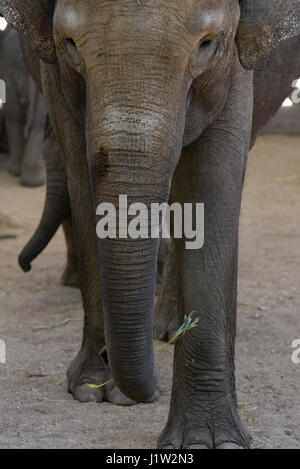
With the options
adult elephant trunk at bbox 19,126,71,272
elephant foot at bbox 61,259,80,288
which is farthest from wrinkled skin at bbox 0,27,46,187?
adult elephant trunk at bbox 19,126,71,272

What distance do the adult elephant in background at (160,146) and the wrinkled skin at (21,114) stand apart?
222 inches

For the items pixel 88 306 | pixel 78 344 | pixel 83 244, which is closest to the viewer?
pixel 83 244

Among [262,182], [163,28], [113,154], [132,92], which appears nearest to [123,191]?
[113,154]

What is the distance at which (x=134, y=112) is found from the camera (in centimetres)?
272

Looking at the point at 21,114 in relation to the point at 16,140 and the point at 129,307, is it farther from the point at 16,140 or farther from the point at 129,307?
the point at 129,307

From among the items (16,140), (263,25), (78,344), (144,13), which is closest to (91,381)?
(78,344)

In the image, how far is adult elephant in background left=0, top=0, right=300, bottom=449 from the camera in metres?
2.76

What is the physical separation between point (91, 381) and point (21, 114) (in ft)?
20.9

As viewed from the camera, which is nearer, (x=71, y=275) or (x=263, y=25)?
(x=263, y=25)

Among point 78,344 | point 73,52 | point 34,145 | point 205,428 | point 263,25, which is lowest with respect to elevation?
point 205,428

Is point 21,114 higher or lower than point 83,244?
higher

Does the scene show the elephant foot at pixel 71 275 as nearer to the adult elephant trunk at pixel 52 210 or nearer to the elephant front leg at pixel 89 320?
the adult elephant trunk at pixel 52 210

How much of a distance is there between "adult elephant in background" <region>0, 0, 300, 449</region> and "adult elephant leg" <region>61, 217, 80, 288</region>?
196 centimetres

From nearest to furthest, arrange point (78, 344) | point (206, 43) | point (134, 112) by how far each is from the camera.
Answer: point (134, 112) < point (206, 43) < point (78, 344)
